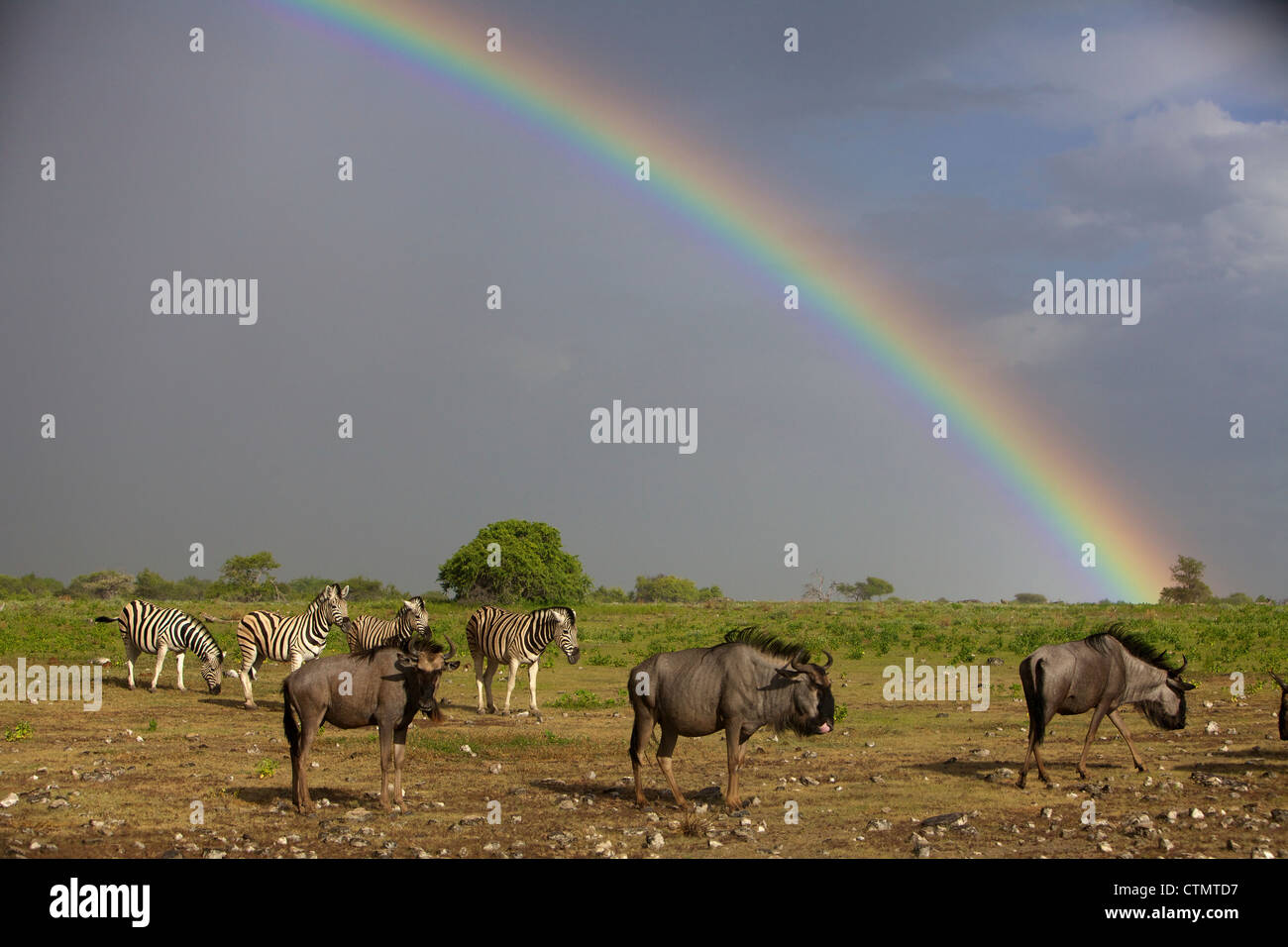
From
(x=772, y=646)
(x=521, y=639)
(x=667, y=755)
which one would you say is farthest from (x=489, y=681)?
(x=772, y=646)

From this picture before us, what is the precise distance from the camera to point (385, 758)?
1473 cm

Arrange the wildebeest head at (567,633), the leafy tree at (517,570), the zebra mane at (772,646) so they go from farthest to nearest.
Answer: the leafy tree at (517,570) → the wildebeest head at (567,633) → the zebra mane at (772,646)

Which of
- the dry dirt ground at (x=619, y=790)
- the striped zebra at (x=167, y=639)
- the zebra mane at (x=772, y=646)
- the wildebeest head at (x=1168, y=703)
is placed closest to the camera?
the dry dirt ground at (x=619, y=790)

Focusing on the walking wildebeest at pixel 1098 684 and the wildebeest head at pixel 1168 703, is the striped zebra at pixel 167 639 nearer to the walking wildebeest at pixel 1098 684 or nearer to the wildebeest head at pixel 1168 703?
the walking wildebeest at pixel 1098 684

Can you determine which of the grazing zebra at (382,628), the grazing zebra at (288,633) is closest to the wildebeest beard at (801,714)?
the grazing zebra at (382,628)

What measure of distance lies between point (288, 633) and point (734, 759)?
618 inches

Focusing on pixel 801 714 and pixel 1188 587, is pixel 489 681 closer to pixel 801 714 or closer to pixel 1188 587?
pixel 801 714

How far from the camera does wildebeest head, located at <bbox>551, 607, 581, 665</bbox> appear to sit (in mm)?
24344

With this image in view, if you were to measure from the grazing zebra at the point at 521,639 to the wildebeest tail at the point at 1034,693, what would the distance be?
425 inches

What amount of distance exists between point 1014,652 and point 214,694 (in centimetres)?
2517

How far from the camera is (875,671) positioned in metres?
32.8

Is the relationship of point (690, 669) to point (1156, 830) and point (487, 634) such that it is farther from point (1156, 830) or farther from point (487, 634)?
point (487, 634)

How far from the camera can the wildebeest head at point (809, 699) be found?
14.5 m
